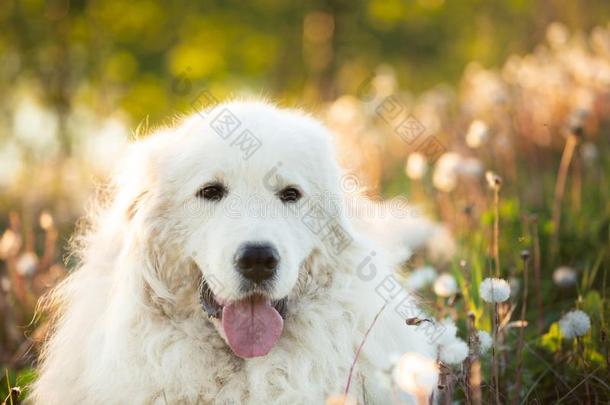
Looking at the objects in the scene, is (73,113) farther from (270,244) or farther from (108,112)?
(270,244)

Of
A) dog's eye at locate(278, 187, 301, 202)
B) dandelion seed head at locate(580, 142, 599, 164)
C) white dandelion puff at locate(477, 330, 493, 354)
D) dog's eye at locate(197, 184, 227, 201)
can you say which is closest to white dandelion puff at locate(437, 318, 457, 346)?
white dandelion puff at locate(477, 330, 493, 354)

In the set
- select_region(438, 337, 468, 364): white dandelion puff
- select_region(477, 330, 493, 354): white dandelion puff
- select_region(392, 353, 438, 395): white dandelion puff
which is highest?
select_region(392, 353, 438, 395): white dandelion puff

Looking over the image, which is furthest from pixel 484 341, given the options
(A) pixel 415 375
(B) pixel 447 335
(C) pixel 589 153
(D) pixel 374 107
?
(D) pixel 374 107

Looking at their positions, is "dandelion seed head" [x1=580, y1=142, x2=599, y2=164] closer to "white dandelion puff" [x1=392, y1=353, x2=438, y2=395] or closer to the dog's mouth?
the dog's mouth

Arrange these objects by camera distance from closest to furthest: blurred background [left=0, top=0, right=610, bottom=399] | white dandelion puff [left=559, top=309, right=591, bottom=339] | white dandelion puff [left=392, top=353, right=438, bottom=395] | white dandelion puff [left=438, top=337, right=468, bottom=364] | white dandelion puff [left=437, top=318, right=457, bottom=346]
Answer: white dandelion puff [left=392, top=353, right=438, bottom=395]
white dandelion puff [left=438, top=337, right=468, bottom=364]
white dandelion puff [left=437, top=318, right=457, bottom=346]
white dandelion puff [left=559, top=309, right=591, bottom=339]
blurred background [left=0, top=0, right=610, bottom=399]

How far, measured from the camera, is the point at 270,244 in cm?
237

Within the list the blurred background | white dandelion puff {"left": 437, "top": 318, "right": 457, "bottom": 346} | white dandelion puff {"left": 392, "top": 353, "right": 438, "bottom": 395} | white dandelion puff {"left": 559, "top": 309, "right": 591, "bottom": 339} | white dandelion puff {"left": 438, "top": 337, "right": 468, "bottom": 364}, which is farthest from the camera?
the blurred background

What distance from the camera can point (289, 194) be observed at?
267 centimetres

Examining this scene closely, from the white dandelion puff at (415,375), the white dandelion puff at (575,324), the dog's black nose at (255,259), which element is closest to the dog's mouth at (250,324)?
the dog's black nose at (255,259)

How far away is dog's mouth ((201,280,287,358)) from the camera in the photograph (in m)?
2.47

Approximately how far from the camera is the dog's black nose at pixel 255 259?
2359 mm

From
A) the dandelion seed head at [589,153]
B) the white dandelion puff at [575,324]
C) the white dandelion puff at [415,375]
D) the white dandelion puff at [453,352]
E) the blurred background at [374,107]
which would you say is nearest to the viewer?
the white dandelion puff at [415,375]

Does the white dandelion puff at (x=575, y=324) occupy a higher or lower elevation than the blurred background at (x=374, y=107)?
higher

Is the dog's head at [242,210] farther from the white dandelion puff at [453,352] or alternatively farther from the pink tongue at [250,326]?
the white dandelion puff at [453,352]
